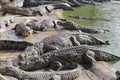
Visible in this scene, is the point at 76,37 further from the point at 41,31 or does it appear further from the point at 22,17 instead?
the point at 22,17

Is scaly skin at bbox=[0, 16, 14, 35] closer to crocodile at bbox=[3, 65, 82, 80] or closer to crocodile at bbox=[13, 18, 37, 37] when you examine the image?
crocodile at bbox=[13, 18, 37, 37]

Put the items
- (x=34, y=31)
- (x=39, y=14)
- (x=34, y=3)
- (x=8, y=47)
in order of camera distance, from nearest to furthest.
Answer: (x=8, y=47) < (x=34, y=31) < (x=39, y=14) < (x=34, y=3)

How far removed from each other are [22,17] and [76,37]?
4479 millimetres

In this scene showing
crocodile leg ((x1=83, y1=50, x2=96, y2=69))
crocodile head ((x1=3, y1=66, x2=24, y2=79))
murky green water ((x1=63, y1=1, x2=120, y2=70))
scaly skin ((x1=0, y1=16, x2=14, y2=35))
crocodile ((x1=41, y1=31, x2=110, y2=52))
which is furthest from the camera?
scaly skin ((x1=0, y1=16, x2=14, y2=35))

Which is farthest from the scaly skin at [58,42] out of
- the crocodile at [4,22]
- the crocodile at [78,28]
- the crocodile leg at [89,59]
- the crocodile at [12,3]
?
the crocodile at [12,3]

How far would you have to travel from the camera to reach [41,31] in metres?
10.7

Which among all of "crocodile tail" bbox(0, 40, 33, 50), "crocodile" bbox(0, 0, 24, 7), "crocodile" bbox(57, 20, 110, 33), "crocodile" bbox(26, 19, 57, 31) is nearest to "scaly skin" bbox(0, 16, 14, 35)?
"crocodile" bbox(26, 19, 57, 31)

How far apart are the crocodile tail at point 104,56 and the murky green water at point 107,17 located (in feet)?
0.41

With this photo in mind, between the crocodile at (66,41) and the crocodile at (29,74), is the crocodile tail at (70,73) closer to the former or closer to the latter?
the crocodile at (29,74)

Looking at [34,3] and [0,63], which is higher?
[0,63]

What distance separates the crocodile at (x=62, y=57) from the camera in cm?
706

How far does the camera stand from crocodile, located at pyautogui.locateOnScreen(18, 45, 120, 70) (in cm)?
706

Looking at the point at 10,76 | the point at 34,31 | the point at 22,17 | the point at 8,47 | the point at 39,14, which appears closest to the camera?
the point at 10,76

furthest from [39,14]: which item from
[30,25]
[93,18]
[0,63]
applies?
[0,63]
